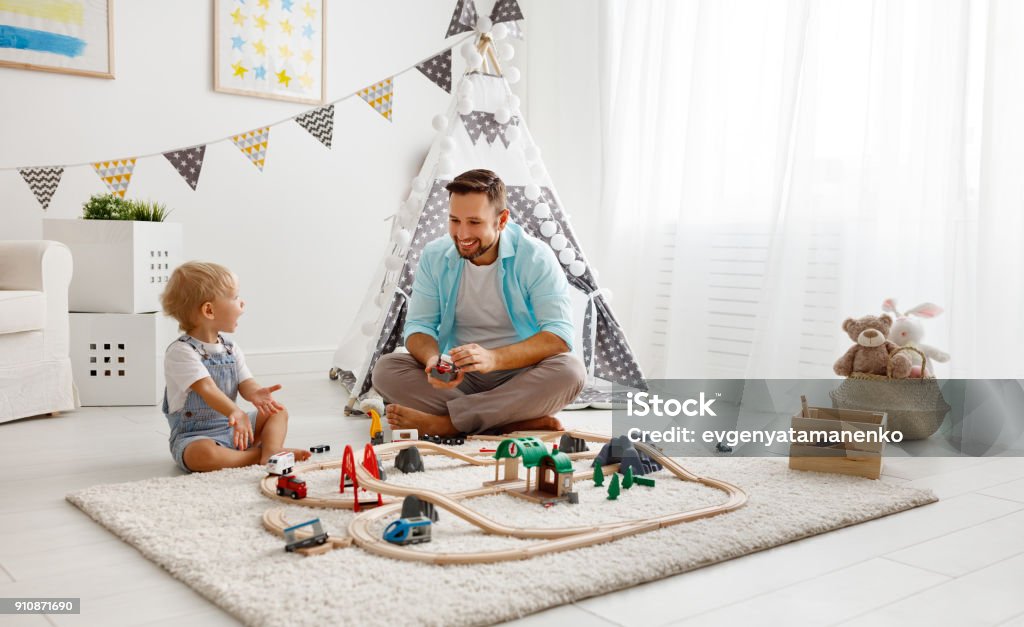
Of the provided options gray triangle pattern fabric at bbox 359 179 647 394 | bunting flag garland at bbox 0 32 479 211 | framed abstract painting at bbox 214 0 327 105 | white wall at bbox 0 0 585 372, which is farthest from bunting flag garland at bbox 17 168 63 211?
gray triangle pattern fabric at bbox 359 179 647 394

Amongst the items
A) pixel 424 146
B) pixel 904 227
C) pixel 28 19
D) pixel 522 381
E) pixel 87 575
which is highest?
pixel 28 19

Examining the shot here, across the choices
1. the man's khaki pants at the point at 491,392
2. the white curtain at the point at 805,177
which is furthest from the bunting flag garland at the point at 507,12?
the man's khaki pants at the point at 491,392

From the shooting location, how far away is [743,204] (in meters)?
3.14

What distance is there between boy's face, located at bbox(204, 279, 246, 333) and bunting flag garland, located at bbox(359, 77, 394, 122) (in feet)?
4.39

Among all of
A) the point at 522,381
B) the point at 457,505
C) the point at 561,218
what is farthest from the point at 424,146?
the point at 457,505

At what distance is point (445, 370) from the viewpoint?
7.79ft

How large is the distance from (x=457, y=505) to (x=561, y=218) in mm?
1780

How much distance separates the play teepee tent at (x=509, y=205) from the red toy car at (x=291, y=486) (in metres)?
1.15

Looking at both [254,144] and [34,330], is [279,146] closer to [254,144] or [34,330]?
[254,144]

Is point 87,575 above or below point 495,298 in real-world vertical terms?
below

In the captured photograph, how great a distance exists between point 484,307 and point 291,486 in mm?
1006

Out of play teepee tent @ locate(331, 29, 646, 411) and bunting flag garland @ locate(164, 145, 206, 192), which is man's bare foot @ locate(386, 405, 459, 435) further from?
bunting flag garland @ locate(164, 145, 206, 192)

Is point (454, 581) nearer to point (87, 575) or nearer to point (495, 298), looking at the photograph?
point (87, 575)

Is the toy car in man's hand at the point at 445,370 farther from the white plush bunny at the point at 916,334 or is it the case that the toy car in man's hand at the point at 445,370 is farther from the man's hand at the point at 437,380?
the white plush bunny at the point at 916,334
